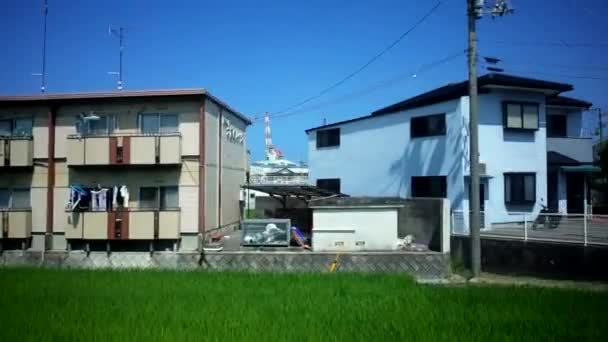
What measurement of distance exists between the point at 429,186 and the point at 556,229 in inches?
242

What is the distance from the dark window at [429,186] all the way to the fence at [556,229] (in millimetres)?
2393

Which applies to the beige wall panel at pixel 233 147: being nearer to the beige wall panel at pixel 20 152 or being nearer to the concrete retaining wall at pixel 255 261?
the concrete retaining wall at pixel 255 261

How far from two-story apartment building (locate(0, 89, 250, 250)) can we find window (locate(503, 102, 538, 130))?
11908 mm

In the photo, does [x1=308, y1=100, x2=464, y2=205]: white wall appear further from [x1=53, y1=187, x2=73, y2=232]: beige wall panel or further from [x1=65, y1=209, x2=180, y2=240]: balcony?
[x1=53, y1=187, x2=73, y2=232]: beige wall panel

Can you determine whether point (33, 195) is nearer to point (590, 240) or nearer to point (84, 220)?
point (84, 220)

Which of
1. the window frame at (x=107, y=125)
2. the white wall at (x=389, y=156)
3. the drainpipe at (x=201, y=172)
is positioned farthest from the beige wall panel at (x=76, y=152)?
the white wall at (x=389, y=156)

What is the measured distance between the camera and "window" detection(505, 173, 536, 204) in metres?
17.5

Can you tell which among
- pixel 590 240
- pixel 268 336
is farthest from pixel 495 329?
pixel 590 240

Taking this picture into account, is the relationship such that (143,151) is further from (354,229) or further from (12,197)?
(354,229)

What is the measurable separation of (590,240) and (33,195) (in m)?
18.1

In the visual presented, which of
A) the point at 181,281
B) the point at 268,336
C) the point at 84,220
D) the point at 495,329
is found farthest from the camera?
the point at 84,220

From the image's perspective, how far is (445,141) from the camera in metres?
17.5

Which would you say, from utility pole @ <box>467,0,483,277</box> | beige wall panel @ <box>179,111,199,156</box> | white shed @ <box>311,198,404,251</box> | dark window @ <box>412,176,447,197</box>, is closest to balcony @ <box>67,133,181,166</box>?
beige wall panel @ <box>179,111,199,156</box>

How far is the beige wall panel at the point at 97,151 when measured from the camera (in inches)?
569
